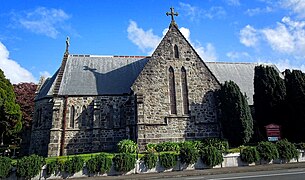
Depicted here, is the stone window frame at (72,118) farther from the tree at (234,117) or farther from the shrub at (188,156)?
the tree at (234,117)

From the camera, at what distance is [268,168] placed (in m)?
13.7

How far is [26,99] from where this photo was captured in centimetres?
3678

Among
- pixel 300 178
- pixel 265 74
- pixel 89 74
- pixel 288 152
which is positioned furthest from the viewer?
pixel 89 74

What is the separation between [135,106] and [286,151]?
493 inches

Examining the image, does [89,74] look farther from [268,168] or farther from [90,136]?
[268,168]

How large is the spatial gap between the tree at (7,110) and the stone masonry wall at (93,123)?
521cm

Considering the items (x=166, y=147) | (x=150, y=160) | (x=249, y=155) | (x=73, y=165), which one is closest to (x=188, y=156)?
(x=150, y=160)

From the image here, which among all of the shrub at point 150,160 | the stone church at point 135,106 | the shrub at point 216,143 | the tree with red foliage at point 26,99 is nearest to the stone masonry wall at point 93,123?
the stone church at point 135,106

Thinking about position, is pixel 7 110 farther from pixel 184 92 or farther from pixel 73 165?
pixel 184 92

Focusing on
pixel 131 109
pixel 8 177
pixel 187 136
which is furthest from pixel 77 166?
pixel 187 136

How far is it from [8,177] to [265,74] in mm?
22870

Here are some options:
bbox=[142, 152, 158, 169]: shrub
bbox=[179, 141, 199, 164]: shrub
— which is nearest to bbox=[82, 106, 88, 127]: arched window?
bbox=[142, 152, 158, 169]: shrub

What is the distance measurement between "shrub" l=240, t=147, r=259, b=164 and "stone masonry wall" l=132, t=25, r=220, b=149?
5928 mm

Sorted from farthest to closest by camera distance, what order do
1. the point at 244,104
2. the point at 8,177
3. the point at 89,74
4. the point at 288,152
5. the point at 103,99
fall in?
the point at 89,74 → the point at 103,99 → the point at 244,104 → the point at 288,152 → the point at 8,177
